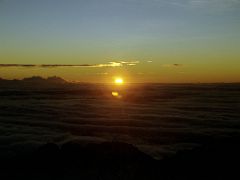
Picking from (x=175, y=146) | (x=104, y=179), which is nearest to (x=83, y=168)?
(x=104, y=179)

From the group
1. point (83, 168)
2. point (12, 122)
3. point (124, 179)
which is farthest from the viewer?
point (12, 122)

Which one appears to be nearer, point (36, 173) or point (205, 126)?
point (36, 173)

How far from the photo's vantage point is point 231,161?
11.3 m

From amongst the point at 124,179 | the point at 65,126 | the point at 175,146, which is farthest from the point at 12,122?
the point at 124,179

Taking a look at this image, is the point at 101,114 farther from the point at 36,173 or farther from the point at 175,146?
the point at 36,173

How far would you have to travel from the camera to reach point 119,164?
11.6 meters

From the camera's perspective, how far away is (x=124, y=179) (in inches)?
422

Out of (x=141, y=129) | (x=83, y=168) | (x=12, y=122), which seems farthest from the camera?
(x=12, y=122)

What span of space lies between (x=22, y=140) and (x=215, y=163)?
9377mm

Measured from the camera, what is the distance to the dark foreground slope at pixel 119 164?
1096cm

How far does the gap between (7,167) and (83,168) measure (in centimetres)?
248

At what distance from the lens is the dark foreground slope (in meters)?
11.0

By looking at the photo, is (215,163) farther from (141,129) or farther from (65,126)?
(65,126)

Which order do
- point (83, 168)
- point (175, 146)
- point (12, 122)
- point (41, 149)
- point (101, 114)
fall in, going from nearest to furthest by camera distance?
point (83, 168) < point (41, 149) < point (175, 146) < point (12, 122) < point (101, 114)
